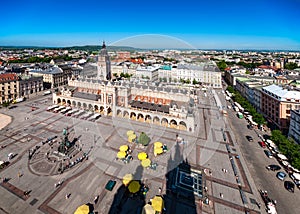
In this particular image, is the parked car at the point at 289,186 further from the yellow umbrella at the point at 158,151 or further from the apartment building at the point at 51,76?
the apartment building at the point at 51,76

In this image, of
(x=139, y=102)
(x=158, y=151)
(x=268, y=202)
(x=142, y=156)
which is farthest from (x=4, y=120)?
(x=268, y=202)

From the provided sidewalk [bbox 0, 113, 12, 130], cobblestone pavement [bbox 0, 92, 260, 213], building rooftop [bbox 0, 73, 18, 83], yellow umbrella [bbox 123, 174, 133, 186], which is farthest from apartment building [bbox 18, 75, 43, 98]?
yellow umbrella [bbox 123, 174, 133, 186]

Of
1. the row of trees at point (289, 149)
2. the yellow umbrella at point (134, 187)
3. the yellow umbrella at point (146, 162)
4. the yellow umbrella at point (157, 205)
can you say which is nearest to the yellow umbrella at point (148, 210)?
the yellow umbrella at point (157, 205)

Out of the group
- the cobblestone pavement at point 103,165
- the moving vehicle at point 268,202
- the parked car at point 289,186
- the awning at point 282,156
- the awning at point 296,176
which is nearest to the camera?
the moving vehicle at point 268,202

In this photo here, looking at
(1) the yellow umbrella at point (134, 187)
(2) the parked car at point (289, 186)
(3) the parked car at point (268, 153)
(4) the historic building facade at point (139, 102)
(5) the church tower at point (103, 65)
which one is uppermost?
(5) the church tower at point (103, 65)

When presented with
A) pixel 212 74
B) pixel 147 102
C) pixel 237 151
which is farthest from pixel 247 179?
pixel 212 74
